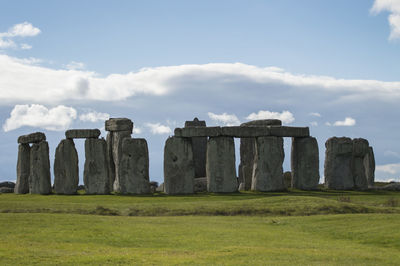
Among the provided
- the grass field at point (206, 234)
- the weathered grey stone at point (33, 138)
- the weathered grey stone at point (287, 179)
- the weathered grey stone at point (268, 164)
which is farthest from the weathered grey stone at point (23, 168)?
the weathered grey stone at point (287, 179)

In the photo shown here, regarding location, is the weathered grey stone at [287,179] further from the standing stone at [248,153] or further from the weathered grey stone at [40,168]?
the weathered grey stone at [40,168]

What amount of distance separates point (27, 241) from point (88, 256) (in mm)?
3840

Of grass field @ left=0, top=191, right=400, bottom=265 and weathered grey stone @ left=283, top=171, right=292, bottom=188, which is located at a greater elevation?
weathered grey stone @ left=283, top=171, right=292, bottom=188

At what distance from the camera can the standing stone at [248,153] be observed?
44.2 m

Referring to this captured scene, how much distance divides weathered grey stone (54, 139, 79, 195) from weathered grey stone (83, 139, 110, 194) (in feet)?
2.76

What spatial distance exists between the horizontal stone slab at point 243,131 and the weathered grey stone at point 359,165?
4.72m

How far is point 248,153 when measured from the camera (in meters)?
44.8

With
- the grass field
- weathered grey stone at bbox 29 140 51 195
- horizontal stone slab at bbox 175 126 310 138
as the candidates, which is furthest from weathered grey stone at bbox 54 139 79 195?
the grass field

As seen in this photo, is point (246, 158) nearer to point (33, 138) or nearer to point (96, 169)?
point (96, 169)

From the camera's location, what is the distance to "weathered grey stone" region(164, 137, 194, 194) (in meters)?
37.7

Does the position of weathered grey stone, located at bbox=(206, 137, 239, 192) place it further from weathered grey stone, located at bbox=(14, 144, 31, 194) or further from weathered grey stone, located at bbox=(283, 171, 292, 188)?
weathered grey stone, located at bbox=(14, 144, 31, 194)

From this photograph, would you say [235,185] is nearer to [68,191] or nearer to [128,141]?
[128,141]

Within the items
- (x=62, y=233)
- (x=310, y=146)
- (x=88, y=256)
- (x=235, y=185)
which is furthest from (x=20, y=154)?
(x=88, y=256)

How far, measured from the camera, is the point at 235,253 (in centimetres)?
1677
